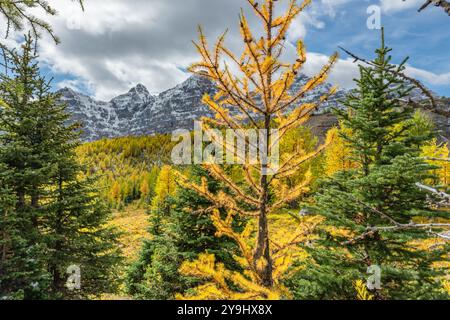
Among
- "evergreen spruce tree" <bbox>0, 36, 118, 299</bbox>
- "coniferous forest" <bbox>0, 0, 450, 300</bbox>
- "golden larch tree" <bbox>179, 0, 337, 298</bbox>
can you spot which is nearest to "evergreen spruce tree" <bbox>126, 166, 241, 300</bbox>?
"coniferous forest" <bbox>0, 0, 450, 300</bbox>

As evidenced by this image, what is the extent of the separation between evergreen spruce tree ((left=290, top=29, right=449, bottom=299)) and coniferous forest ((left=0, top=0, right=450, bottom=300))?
0.04 meters

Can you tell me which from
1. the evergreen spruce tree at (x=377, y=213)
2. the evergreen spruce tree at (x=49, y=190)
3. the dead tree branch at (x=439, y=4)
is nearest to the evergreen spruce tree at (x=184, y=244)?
the evergreen spruce tree at (x=49, y=190)

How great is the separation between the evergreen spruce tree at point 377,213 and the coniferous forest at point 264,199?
1.5 inches

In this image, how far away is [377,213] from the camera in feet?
24.9

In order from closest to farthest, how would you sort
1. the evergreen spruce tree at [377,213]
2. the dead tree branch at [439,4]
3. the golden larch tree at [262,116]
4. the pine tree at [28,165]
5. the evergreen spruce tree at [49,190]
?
the dead tree branch at [439,4]
the golden larch tree at [262,116]
the evergreen spruce tree at [377,213]
the pine tree at [28,165]
the evergreen spruce tree at [49,190]

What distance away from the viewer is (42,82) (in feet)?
39.0

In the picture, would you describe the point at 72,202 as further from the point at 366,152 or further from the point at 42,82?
the point at 366,152

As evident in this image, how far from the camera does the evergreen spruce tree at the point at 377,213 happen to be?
6793mm

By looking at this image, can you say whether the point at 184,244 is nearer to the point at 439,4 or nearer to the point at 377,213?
the point at 377,213

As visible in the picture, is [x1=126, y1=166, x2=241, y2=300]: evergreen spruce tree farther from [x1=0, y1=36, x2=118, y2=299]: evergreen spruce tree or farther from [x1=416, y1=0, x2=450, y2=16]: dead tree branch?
[x1=416, y1=0, x2=450, y2=16]: dead tree branch

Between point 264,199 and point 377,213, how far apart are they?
15.2 ft

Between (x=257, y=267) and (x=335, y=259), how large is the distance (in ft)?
13.2

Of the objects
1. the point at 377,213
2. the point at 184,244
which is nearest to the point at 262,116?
the point at 377,213

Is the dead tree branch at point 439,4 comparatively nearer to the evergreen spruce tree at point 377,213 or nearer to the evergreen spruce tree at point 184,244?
the evergreen spruce tree at point 377,213
